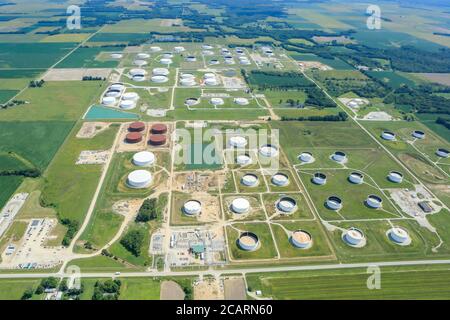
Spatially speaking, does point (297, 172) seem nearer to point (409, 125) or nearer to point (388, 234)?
point (388, 234)

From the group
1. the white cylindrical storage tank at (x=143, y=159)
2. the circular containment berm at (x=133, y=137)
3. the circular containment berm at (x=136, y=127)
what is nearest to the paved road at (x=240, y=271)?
the white cylindrical storage tank at (x=143, y=159)

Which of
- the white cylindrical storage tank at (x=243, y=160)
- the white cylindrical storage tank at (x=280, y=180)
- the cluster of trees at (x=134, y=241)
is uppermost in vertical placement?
A: the white cylindrical storage tank at (x=243, y=160)

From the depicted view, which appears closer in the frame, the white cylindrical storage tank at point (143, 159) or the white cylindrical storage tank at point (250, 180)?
the white cylindrical storage tank at point (250, 180)

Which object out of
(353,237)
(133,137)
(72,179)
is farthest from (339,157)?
(72,179)

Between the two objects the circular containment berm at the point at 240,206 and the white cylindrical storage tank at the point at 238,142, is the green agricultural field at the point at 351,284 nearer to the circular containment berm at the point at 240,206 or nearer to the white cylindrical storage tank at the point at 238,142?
the circular containment berm at the point at 240,206

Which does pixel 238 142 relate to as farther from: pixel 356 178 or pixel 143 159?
pixel 356 178

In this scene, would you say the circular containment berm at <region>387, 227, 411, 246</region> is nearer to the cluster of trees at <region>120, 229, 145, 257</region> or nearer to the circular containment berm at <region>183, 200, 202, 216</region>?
the circular containment berm at <region>183, 200, 202, 216</region>

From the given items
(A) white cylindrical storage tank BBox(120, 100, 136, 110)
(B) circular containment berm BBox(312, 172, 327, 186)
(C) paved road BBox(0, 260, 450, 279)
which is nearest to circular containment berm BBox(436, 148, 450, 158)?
(B) circular containment berm BBox(312, 172, 327, 186)
